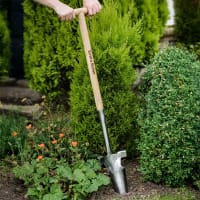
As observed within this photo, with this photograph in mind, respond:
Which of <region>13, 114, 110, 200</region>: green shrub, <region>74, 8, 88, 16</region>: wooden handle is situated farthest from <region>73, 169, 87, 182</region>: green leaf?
<region>74, 8, 88, 16</region>: wooden handle

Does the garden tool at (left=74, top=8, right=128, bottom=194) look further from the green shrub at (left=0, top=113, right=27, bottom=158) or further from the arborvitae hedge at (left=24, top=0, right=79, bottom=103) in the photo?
the arborvitae hedge at (left=24, top=0, right=79, bottom=103)

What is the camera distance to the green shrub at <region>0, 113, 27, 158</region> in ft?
16.7

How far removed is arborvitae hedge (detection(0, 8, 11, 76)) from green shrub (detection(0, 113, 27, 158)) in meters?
1.36

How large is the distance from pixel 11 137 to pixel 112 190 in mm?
1093

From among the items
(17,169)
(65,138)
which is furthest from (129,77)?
(17,169)

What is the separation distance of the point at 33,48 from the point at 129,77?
1.64 metres

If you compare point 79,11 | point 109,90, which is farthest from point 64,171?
point 79,11

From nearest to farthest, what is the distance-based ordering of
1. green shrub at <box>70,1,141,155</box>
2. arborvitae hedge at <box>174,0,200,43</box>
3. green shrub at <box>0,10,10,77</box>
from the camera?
green shrub at <box>70,1,141,155</box> → green shrub at <box>0,10,10,77</box> → arborvitae hedge at <box>174,0,200,43</box>

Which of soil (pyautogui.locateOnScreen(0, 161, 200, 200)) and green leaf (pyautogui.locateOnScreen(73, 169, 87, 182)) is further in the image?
soil (pyautogui.locateOnScreen(0, 161, 200, 200))

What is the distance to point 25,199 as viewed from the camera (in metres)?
4.50

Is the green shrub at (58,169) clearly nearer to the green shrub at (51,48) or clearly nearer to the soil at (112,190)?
the soil at (112,190)

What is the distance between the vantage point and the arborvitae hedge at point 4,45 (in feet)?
22.1

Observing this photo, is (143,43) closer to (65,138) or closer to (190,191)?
(65,138)

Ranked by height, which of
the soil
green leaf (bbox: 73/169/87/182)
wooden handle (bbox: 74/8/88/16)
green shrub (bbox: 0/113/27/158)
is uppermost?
wooden handle (bbox: 74/8/88/16)
